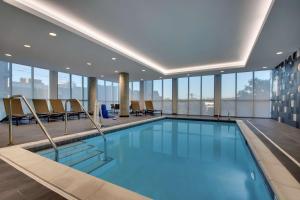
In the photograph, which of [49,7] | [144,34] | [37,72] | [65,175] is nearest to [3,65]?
[37,72]

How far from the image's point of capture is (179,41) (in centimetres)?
584

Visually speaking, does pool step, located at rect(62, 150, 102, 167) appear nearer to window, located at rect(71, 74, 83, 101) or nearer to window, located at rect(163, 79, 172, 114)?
window, located at rect(71, 74, 83, 101)

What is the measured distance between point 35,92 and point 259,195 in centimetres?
1147

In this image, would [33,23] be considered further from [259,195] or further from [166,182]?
[259,195]

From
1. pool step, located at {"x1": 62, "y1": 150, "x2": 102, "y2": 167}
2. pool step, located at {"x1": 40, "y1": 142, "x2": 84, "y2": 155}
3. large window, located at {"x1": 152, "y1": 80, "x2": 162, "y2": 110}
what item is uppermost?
large window, located at {"x1": 152, "y1": 80, "x2": 162, "y2": 110}

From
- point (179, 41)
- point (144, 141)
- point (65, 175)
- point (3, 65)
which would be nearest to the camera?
point (65, 175)

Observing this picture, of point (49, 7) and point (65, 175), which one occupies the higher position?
point (49, 7)

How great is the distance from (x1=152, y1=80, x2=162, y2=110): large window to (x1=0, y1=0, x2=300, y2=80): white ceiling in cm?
708

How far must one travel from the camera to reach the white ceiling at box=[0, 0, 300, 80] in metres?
3.63

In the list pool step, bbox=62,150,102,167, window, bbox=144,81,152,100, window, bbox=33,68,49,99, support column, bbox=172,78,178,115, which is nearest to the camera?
pool step, bbox=62,150,102,167

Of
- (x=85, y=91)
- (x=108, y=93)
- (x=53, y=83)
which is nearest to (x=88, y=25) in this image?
(x=53, y=83)

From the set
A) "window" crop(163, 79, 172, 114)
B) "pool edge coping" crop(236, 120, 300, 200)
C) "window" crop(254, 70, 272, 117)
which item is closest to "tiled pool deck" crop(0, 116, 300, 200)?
"pool edge coping" crop(236, 120, 300, 200)

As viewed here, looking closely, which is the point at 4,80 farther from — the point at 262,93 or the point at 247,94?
the point at 262,93

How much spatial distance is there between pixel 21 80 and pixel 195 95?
11461 mm
